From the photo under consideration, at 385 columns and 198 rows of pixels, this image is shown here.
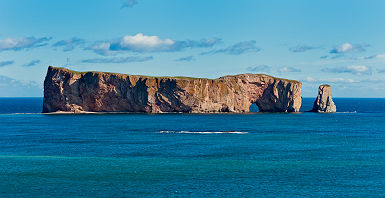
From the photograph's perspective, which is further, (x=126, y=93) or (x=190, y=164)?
(x=126, y=93)

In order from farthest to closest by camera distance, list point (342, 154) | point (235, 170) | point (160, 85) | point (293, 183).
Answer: point (160, 85) → point (342, 154) → point (235, 170) → point (293, 183)

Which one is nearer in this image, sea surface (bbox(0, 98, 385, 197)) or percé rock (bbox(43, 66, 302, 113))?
sea surface (bbox(0, 98, 385, 197))

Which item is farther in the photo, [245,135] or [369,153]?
[245,135]

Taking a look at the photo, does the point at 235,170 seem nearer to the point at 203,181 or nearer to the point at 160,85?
the point at 203,181

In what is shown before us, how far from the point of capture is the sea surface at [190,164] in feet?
180

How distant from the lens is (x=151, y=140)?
102 m

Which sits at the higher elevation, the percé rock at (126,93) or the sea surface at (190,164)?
the percé rock at (126,93)

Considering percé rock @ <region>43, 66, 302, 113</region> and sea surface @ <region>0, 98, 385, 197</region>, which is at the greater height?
percé rock @ <region>43, 66, 302, 113</region>

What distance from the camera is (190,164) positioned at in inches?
2790

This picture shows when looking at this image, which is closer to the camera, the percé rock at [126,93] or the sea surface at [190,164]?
the sea surface at [190,164]

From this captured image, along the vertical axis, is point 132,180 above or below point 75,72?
below

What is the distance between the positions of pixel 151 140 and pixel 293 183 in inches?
1928

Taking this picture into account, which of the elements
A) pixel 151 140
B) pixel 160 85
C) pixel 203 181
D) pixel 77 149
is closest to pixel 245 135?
pixel 151 140

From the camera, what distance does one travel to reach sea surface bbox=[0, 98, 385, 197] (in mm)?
54781
